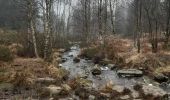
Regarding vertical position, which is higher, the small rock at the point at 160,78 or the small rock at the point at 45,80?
the small rock at the point at 45,80

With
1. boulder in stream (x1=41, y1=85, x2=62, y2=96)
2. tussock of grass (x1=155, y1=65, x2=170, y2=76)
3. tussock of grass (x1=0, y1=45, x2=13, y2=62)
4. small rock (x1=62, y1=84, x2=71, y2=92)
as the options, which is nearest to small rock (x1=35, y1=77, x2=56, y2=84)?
small rock (x1=62, y1=84, x2=71, y2=92)

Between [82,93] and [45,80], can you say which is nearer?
[82,93]

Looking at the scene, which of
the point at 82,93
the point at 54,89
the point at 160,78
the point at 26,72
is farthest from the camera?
the point at 160,78

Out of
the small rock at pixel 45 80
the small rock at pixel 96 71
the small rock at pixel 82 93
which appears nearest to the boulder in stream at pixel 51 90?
the small rock at pixel 82 93

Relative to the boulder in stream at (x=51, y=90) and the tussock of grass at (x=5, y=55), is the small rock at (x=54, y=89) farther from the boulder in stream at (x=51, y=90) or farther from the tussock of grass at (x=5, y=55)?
the tussock of grass at (x=5, y=55)

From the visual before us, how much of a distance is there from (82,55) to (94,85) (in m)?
13.5

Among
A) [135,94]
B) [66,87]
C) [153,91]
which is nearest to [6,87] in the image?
[66,87]

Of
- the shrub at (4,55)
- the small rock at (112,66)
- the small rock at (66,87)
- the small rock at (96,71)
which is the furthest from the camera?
the small rock at (112,66)

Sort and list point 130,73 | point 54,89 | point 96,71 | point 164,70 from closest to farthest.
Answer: point 54,89 < point 164,70 < point 130,73 < point 96,71

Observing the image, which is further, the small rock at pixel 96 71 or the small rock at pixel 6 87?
the small rock at pixel 96 71

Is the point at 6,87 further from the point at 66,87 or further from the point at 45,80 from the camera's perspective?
the point at 66,87

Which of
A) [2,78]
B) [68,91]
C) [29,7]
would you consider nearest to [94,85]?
[68,91]

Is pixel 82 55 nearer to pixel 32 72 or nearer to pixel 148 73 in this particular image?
pixel 148 73

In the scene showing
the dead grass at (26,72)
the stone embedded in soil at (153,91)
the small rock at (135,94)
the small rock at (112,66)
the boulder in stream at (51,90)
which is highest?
the dead grass at (26,72)
